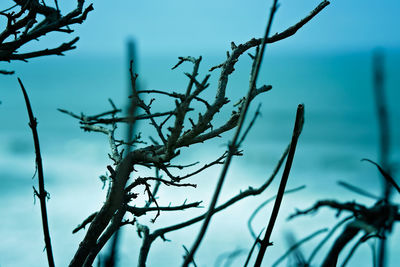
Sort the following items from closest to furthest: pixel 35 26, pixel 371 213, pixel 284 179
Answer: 1. pixel 371 213
2. pixel 284 179
3. pixel 35 26

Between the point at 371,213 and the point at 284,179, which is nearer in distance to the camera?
the point at 371,213

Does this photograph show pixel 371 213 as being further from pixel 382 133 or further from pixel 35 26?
pixel 35 26

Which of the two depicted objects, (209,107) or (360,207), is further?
(209,107)

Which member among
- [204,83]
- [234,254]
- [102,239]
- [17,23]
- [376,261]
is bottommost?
[376,261]

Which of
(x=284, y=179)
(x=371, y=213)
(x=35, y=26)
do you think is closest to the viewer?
(x=371, y=213)

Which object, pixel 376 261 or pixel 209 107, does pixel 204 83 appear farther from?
pixel 376 261

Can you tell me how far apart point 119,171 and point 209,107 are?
0.78ft

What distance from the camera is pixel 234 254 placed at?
2.89 feet

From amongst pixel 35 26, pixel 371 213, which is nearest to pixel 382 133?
pixel 371 213

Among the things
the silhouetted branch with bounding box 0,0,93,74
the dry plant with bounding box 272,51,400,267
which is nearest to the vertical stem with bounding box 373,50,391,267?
the dry plant with bounding box 272,51,400,267

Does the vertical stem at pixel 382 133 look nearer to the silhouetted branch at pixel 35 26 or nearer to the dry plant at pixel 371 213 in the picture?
the dry plant at pixel 371 213

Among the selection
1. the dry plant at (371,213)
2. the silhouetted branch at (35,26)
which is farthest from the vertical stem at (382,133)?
the silhouetted branch at (35,26)

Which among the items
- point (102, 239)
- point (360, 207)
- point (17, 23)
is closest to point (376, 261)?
point (360, 207)

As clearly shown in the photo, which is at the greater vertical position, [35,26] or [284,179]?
[35,26]
